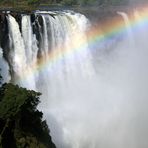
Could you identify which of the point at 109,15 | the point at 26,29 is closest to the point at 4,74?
the point at 26,29

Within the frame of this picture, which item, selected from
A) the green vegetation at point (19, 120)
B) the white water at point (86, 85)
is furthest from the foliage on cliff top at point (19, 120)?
the white water at point (86, 85)

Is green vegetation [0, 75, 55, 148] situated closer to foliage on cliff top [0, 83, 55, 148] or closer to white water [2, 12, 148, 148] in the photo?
foliage on cliff top [0, 83, 55, 148]

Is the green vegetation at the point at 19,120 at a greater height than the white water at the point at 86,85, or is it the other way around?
the white water at the point at 86,85

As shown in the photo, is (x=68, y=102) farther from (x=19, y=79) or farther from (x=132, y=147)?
(x=132, y=147)

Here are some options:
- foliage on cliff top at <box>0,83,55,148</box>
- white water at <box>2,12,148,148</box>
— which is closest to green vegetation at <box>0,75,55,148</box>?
foliage on cliff top at <box>0,83,55,148</box>

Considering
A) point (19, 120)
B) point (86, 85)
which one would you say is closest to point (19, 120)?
point (19, 120)

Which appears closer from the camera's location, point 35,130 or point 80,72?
point 35,130

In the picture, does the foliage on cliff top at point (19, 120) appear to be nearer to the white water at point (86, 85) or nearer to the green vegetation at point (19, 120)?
the green vegetation at point (19, 120)
